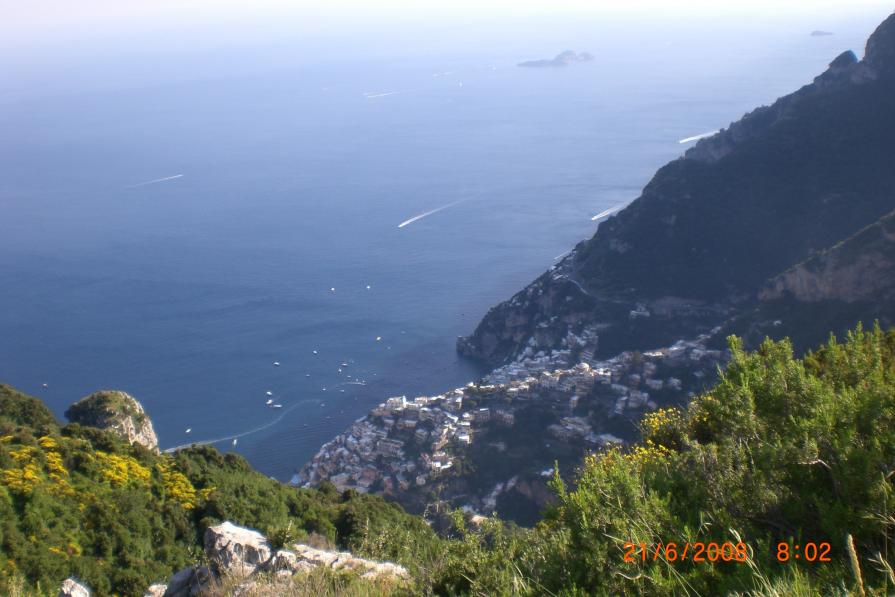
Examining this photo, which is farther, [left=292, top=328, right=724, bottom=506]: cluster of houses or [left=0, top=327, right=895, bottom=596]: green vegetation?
[left=292, top=328, right=724, bottom=506]: cluster of houses

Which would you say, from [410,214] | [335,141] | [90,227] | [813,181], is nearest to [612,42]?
[335,141]

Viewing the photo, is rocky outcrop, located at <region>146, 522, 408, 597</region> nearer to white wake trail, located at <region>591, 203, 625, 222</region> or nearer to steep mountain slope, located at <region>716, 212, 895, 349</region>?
steep mountain slope, located at <region>716, 212, 895, 349</region>

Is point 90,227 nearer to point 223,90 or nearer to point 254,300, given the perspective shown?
point 254,300
